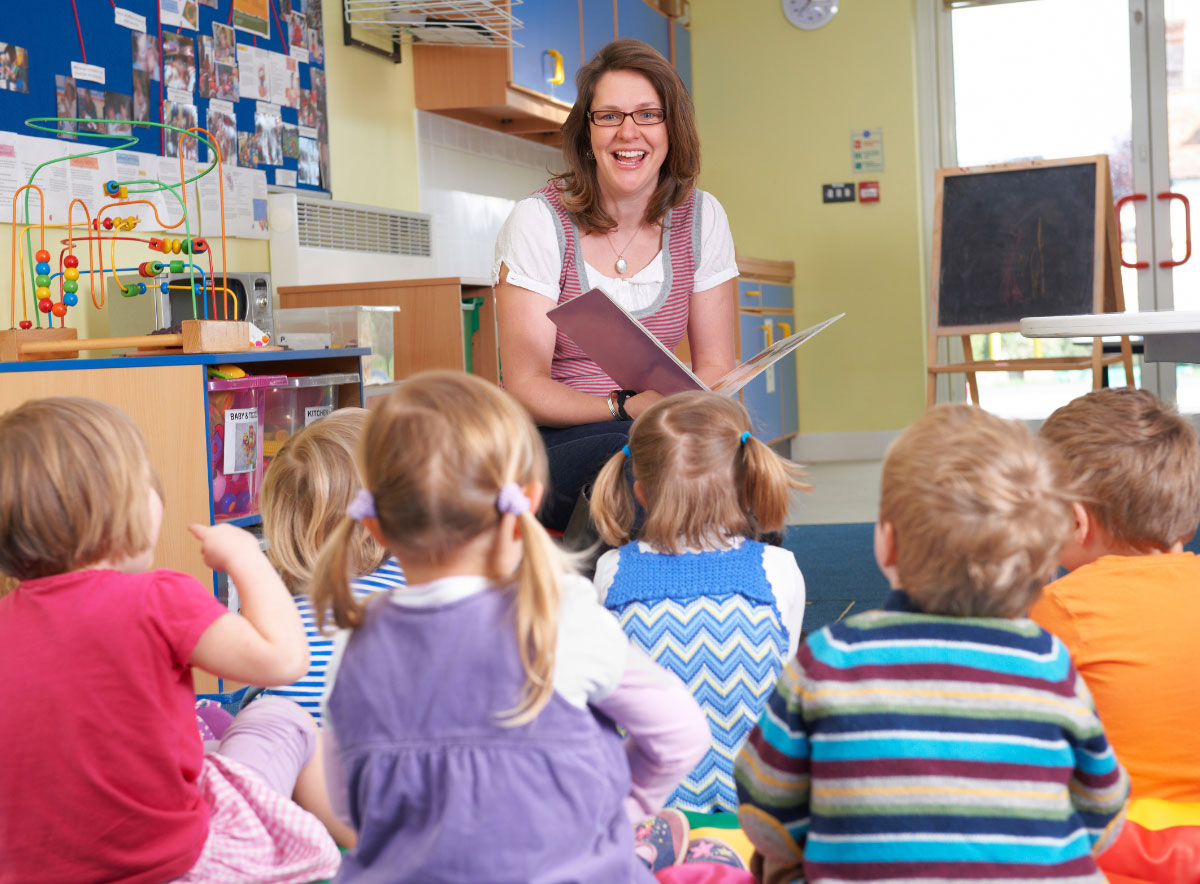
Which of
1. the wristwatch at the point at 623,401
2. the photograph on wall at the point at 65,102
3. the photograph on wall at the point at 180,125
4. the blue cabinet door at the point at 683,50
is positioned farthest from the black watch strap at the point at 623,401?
the blue cabinet door at the point at 683,50

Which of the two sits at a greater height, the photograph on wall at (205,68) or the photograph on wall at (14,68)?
the photograph on wall at (205,68)

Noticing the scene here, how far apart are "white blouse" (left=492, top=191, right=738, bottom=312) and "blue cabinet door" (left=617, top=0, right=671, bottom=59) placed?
3.27 metres

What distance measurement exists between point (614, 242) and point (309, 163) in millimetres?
1859


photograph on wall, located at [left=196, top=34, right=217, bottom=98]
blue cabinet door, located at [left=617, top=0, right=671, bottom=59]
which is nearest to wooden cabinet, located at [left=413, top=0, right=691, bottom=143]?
blue cabinet door, located at [left=617, top=0, right=671, bottom=59]

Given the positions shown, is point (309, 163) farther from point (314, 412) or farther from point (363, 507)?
point (363, 507)

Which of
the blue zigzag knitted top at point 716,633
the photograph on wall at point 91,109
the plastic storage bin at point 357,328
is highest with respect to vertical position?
the photograph on wall at point 91,109

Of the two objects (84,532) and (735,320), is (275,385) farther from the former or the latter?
(735,320)

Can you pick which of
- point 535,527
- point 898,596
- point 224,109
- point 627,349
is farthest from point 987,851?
point 224,109

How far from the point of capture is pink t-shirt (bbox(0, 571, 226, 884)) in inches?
41.4

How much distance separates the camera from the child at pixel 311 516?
4.89 ft

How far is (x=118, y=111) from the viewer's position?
2947 millimetres

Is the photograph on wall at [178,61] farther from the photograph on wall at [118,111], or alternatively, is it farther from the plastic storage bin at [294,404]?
the plastic storage bin at [294,404]

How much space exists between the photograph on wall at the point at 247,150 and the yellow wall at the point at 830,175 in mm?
3133

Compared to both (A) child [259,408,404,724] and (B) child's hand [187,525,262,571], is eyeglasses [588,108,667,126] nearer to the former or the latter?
(A) child [259,408,404,724]
